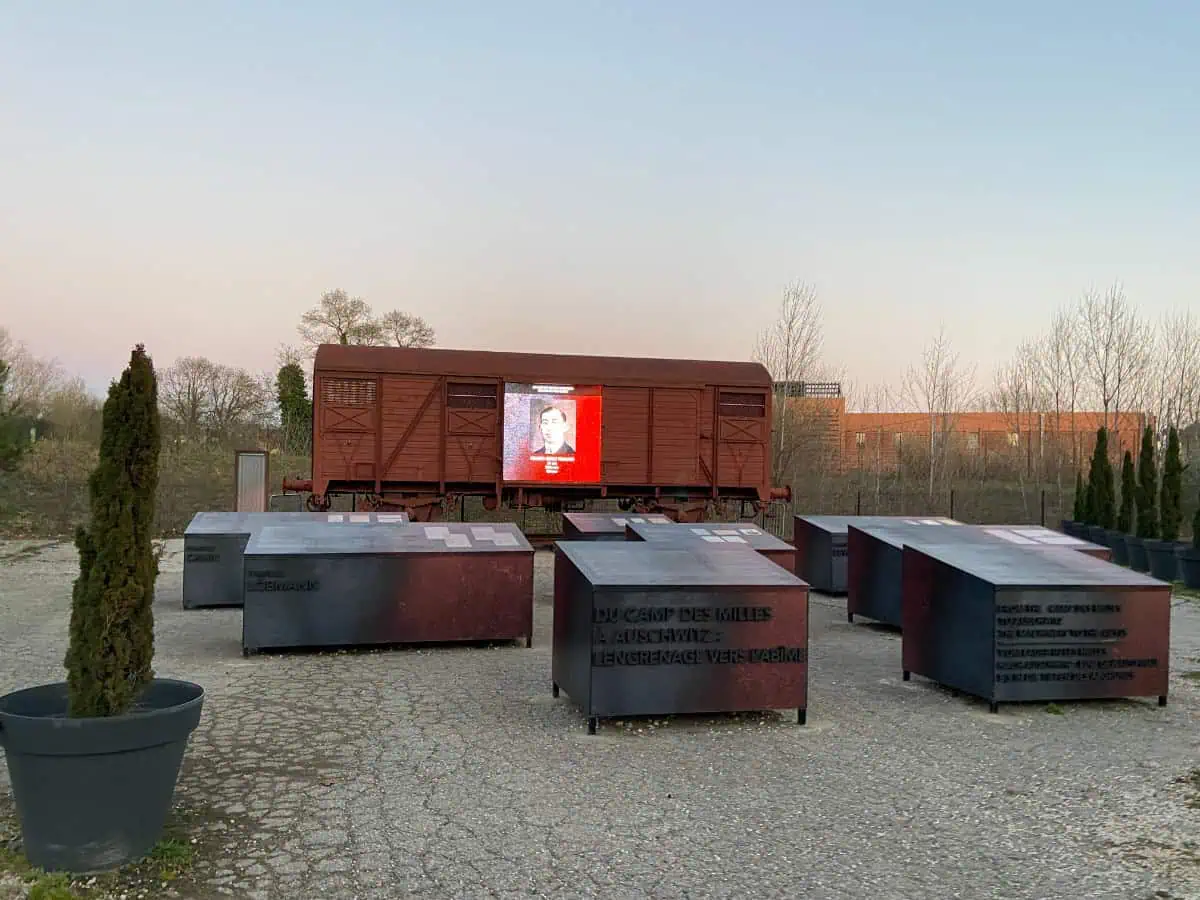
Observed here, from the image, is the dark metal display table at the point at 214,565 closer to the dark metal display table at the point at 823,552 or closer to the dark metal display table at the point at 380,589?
the dark metal display table at the point at 380,589

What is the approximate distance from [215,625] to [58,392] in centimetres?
3220

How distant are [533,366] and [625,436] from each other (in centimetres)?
250

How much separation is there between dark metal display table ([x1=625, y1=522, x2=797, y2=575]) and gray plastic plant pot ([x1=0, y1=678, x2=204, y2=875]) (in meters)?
7.01

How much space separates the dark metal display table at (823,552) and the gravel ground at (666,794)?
604 centimetres

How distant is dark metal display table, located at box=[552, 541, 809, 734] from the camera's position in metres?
7.08

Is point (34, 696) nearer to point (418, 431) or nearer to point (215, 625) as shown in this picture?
point (215, 625)

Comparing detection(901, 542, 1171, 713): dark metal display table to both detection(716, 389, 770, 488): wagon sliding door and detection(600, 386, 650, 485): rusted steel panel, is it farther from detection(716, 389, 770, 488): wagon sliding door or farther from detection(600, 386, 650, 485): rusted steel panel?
detection(716, 389, 770, 488): wagon sliding door

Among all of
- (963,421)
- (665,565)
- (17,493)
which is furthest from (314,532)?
(963,421)

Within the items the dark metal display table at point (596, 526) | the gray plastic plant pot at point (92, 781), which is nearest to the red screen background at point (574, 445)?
the dark metal display table at point (596, 526)

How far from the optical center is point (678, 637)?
7195mm

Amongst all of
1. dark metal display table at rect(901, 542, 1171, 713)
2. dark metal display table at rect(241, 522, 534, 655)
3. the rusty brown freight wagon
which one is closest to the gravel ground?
dark metal display table at rect(901, 542, 1171, 713)

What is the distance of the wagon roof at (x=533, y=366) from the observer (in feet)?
68.4

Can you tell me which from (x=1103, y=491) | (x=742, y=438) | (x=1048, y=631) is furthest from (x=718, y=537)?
(x=1103, y=491)

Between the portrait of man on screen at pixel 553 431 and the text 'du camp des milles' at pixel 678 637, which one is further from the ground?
the portrait of man on screen at pixel 553 431
